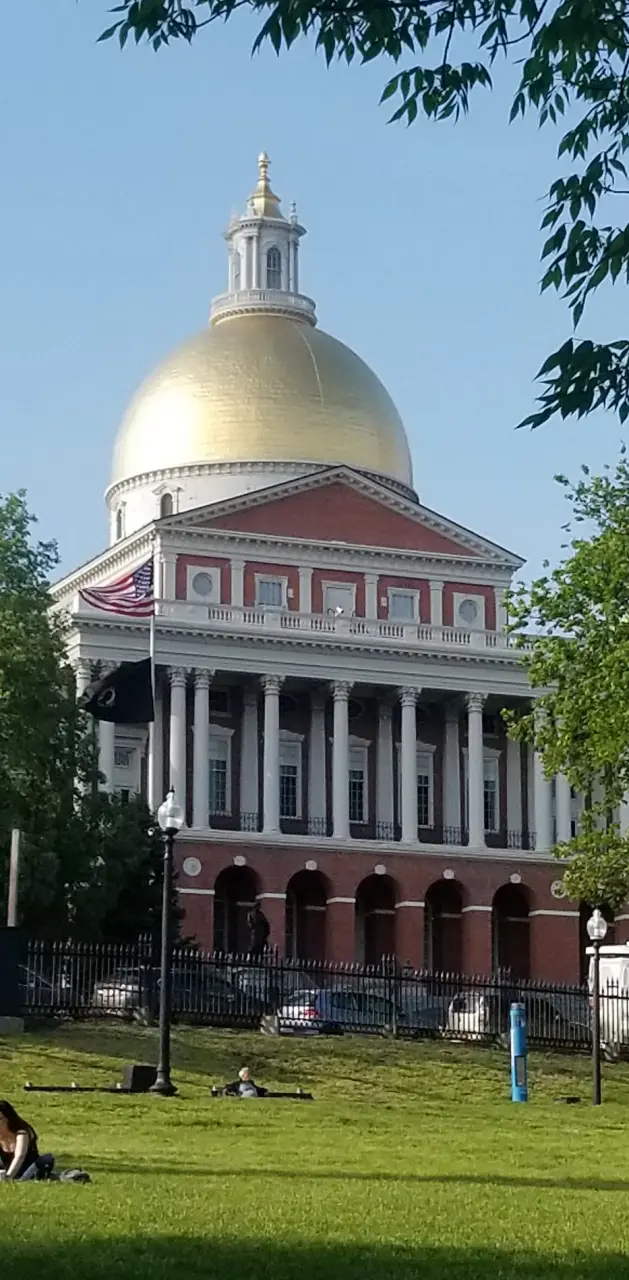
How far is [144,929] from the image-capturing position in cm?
6894

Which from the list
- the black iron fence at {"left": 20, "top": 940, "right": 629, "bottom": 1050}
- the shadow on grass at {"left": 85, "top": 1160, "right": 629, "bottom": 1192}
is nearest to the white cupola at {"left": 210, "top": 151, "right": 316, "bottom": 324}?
the black iron fence at {"left": 20, "top": 940, "right": 629, "bottom": 1050}

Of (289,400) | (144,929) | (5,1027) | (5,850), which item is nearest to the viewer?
(5,1027)

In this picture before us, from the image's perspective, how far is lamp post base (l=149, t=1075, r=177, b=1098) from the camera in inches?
1353

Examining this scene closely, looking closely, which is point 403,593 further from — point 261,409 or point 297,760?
point 261,409

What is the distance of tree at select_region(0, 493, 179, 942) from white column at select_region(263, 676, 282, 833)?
82.1 ft

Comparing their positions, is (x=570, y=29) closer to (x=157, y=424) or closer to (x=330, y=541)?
(x=330, y=541)

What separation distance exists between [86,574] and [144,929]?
3727cm

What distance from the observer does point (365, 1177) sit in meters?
23.0

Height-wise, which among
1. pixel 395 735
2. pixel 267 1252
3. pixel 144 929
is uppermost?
pixel 395 735

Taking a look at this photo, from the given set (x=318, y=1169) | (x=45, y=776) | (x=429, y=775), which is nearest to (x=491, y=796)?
(x=429, y=775)

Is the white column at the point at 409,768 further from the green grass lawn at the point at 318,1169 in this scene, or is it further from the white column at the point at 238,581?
the green grass lawn at the point at 318,1169

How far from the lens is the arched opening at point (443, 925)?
3740 inches

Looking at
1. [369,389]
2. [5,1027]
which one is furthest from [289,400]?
[5,1027]

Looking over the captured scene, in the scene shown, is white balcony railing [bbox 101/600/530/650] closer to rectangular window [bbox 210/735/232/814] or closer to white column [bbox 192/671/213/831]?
white column [bbox 192/671/213/831]
